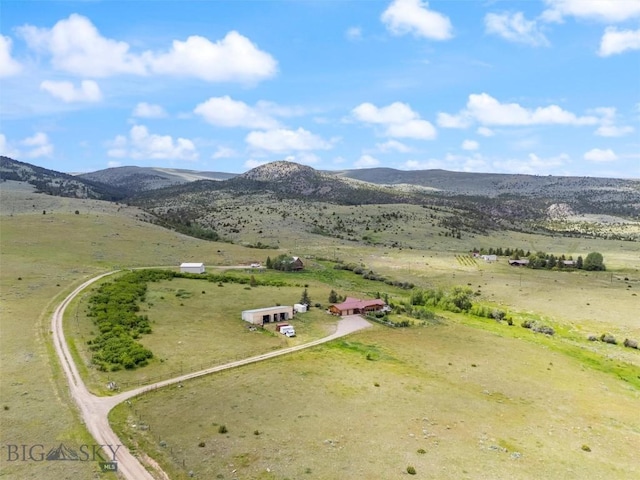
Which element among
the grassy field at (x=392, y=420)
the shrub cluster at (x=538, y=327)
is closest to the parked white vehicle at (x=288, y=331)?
the grassy field at (x=392, y=420)

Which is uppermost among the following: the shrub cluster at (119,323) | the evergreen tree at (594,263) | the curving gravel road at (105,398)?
the evergreen tree at (594,263)

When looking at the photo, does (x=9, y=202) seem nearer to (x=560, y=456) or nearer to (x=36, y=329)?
(x=36, y=329)

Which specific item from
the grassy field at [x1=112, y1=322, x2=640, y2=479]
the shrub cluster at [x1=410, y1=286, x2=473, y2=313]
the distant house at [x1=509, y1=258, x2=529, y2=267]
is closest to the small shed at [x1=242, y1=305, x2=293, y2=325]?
the grassy field at [x1=112, y1=322, x2=640, y2=479]

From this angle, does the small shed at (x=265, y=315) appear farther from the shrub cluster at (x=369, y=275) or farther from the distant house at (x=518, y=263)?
the distant house at (x=518, y=263)

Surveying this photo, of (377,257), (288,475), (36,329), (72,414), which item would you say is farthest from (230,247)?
(288,475)

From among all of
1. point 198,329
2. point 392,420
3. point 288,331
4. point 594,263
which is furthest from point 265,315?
point 594,263
